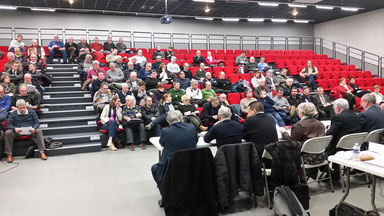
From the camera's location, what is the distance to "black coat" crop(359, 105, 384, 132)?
3842 millimetres

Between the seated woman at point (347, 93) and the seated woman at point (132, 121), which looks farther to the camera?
the seated woman at point (347, 93)

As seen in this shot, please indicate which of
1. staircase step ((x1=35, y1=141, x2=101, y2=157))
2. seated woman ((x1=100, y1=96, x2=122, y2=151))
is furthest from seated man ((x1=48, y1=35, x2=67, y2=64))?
staircase step ((x1=35, y1=141, x2=101, y2=157))

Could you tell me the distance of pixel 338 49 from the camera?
50.8 ft

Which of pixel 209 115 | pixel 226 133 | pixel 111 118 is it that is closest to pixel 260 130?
pixel 226 133

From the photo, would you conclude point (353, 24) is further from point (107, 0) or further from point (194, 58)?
point (107, 0)

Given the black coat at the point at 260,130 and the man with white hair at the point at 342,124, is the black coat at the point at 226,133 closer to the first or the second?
the black coat at the point at 260,130

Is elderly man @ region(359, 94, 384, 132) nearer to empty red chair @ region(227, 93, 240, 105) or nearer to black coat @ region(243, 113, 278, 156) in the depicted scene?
black coat @ region(243, 113, 278, 156)

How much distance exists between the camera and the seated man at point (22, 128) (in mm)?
5211

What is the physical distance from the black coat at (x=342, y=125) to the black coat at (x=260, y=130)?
2.97ft

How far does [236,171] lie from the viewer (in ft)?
9.78

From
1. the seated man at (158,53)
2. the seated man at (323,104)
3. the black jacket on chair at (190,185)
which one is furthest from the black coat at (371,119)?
the seated man at (158,53)

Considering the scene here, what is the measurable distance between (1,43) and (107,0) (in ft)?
16.8

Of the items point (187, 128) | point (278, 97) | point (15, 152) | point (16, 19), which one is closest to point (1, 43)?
point (16, 19)

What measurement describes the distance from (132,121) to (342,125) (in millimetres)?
4062
